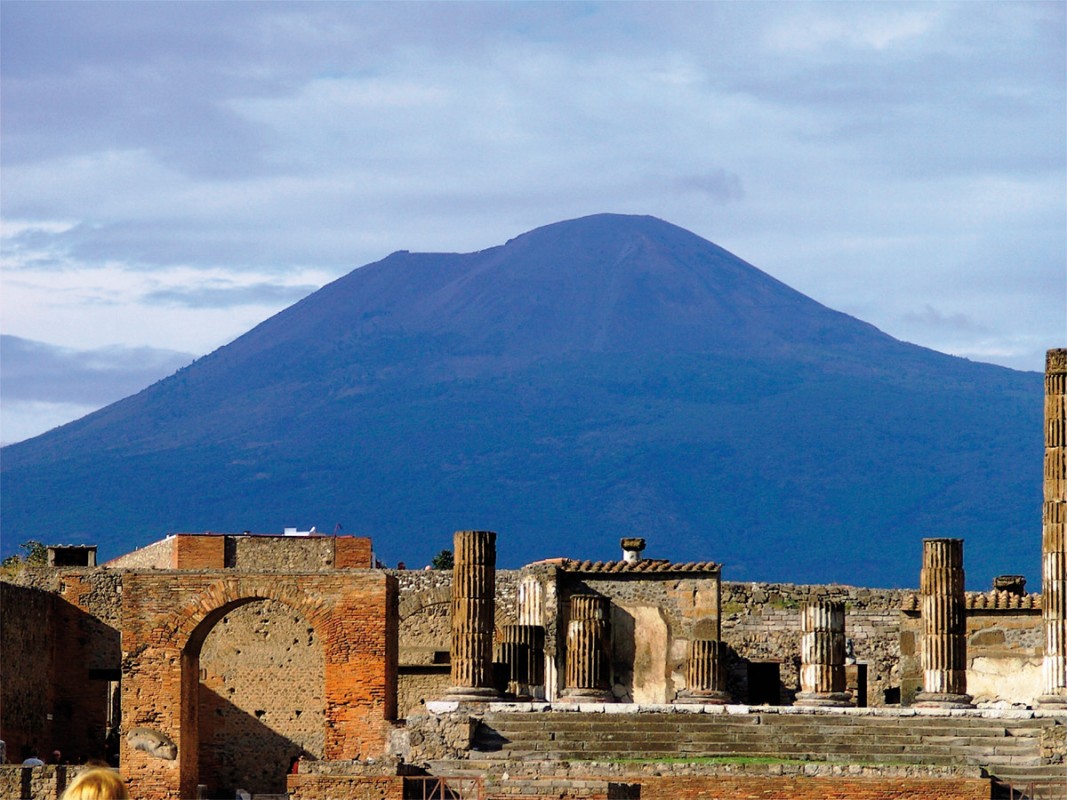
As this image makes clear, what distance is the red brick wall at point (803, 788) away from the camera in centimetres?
3253

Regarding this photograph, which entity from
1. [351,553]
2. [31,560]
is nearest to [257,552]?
[351,553]

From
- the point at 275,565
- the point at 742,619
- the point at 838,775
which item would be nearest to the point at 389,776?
the point at 838,775

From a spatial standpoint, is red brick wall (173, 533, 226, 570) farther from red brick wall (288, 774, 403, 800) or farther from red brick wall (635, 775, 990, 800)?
red brick wall (635, 775, 990, 800)

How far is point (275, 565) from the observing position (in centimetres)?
5616

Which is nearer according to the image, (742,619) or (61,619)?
(61,619)

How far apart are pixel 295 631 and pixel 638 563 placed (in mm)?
6752

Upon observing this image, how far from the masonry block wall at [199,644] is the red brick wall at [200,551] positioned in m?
14.7

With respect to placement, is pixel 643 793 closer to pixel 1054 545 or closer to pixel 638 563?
pixel 1054 545

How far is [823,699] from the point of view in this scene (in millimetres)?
39281

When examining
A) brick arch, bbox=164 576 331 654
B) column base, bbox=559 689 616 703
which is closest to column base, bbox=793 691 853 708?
column base, bbox=559 689 616 703

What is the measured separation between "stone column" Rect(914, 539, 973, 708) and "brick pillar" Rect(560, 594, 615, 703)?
5173 mm

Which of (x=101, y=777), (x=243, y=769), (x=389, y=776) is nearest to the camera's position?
(x=101, y=777)

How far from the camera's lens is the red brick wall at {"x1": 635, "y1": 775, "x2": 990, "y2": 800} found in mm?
32531

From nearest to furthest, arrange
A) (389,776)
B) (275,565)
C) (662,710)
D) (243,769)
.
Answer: (389,776) < (662,710) < (243,769) < (275,565)
